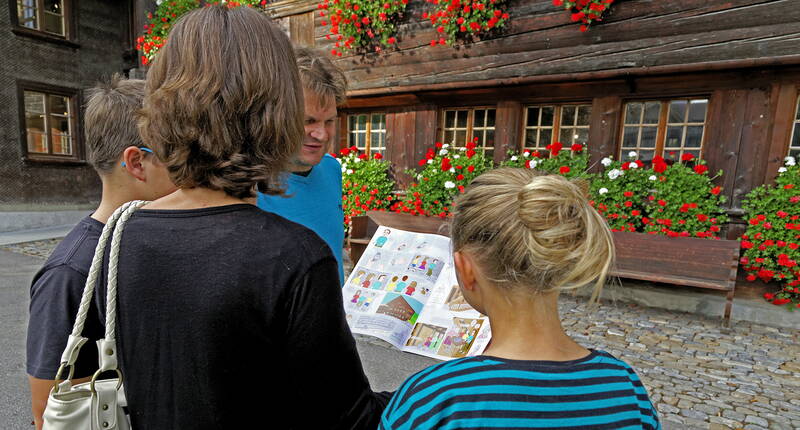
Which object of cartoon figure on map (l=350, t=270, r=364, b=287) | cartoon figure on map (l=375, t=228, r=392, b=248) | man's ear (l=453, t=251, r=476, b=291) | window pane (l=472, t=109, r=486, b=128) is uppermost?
window pane (l=472, t=109, r=486, b=128)

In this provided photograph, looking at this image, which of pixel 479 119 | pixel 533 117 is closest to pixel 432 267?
pixel 533 117

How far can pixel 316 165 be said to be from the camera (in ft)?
5.80

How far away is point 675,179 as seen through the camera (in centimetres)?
480

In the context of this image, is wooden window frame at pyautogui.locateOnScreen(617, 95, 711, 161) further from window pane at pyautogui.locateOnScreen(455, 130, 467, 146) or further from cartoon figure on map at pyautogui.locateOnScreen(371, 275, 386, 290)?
cartoon figure on map at pyautogui.locateOnScreen(371, 275, 386, 290)

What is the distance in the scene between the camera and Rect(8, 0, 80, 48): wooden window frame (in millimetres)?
8805

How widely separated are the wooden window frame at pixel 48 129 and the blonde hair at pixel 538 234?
11.6 metres

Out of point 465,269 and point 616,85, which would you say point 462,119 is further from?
point 465,269

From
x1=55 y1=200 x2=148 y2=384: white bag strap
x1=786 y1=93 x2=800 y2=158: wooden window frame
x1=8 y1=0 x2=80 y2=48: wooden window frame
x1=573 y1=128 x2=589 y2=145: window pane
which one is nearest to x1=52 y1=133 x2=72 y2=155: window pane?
x1=8 y1=0 x2=80 y2=48: wooden window frame

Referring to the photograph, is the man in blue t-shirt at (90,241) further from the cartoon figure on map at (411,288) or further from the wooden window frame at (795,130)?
the wooden window frame at (795,130)

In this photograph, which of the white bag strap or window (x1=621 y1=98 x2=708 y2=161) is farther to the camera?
window (x1=621 y1=98 x2=708 y2=161)

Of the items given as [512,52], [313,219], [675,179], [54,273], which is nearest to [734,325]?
[675,179]

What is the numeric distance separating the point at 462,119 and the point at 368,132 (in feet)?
5.81

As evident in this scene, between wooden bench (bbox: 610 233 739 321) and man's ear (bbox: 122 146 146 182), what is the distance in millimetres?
4749

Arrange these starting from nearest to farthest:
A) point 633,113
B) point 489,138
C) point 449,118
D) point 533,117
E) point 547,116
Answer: point 633,113, point 547,116, point 533,117, point 489,138, point 449,118
